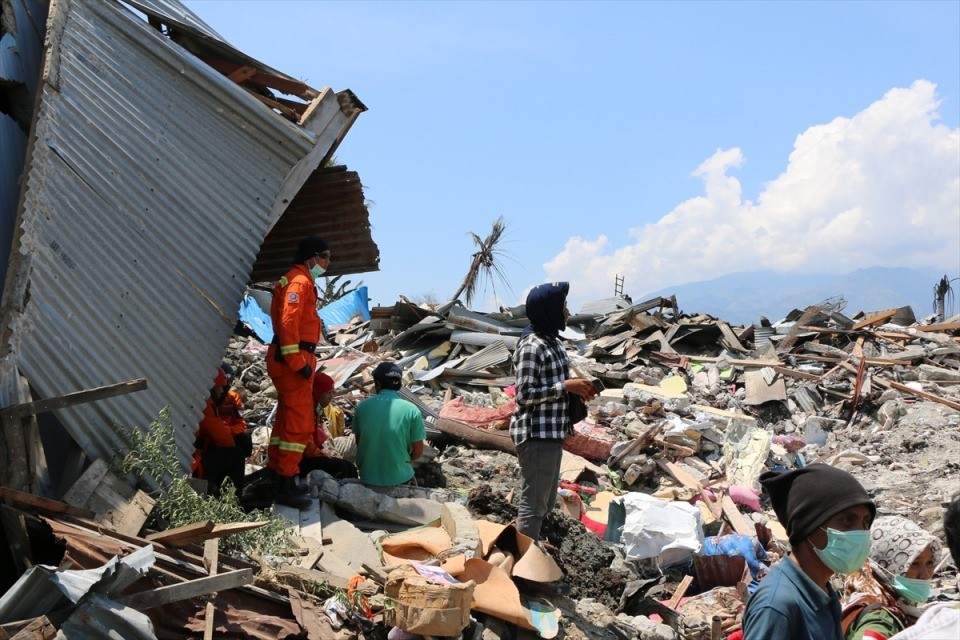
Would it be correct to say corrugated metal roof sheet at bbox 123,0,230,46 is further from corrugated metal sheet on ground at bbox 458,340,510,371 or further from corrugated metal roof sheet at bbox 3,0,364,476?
corrugated metal sheet on ground at bbox 458,340,510,371

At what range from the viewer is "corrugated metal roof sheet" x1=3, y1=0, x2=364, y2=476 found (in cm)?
438

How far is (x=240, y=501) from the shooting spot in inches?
229

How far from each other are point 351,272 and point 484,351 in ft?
17.2

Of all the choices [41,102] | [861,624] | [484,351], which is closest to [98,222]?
[41,102]

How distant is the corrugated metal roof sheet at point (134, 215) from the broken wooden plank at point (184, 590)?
3.68 feet

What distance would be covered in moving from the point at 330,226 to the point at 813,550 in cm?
574

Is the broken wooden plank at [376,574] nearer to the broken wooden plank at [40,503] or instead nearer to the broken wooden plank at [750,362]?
the broken wooden plank at [40,503]

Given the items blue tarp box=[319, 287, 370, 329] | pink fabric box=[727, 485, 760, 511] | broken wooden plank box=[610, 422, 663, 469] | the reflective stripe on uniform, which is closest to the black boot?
the reflective stripe on uniform

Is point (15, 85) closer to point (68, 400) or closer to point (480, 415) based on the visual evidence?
point (68, 400)

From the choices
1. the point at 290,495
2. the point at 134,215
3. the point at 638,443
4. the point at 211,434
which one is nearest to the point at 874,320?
the point at 638,443

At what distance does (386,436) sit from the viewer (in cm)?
616

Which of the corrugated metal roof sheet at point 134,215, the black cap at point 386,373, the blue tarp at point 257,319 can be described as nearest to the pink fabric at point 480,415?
the blue tarp at point 257,319

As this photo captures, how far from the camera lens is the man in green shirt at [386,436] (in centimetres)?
614

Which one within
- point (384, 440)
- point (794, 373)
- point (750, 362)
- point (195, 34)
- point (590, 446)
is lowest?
point (590, 446)
